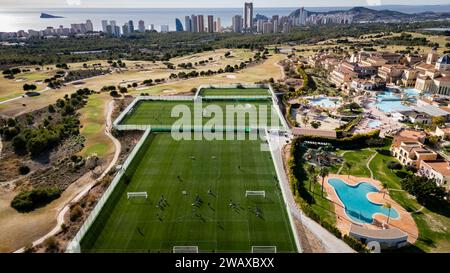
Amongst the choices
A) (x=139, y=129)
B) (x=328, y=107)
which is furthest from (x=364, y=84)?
(x=139, y=129)

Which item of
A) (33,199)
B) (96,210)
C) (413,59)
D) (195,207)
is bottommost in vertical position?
(195,207)

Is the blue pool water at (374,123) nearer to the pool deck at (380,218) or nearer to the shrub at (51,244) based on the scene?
the pool deck at (380,218)

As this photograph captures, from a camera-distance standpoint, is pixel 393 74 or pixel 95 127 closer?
pixel 95 127

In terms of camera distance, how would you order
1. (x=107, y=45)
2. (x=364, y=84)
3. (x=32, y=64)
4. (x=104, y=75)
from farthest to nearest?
1. (x=107, y=45)
2. (x=32, y=64)
3. (x=104, y=75)
4. (x=364, y=84)

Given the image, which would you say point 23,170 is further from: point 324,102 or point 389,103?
point 389,103

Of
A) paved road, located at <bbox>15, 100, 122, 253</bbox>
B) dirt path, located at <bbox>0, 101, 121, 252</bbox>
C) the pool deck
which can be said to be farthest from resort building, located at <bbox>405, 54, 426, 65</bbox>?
dirt path, located at <bbox>0, 101, 121, 252</bbox>

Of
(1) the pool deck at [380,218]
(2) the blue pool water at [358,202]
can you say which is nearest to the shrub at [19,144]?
(1) the pool deck at [380,218]

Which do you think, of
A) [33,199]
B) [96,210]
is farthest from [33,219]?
[96,210]
